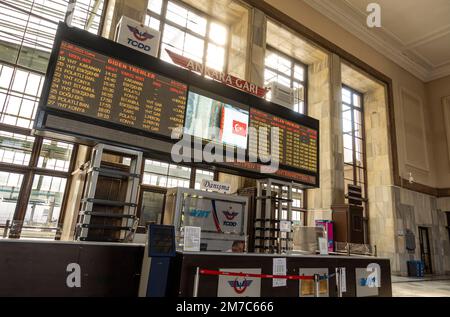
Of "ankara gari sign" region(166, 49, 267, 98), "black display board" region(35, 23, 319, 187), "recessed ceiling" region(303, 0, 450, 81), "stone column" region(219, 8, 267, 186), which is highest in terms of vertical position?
"recessed ceiling" region(303, 0, 450, 81)

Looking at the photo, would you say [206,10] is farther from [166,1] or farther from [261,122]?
[261,122]

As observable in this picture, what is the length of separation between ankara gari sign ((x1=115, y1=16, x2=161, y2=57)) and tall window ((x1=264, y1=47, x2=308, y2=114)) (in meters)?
5.82

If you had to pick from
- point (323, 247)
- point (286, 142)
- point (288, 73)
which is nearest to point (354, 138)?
point (288, 73)

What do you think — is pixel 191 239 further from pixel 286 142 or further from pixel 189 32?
pixel 189 32

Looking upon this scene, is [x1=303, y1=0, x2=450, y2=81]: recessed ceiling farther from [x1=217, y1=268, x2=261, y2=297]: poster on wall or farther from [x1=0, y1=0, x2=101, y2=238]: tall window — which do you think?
[x1=217, y1=268, x2=261, y2=297]: poster on wall

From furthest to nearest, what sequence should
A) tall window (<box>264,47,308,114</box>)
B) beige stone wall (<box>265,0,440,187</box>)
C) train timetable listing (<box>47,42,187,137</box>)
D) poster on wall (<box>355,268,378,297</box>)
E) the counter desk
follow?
tall window (<box>264,47,308,114</box>) < beige stone wall (<box>265,0,440,187</box>) < poster on wall (<box>355,268,378,297</box>) < train timetable listing (<box>47,42,187,137</box>) < the counter desk

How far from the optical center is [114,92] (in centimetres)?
391

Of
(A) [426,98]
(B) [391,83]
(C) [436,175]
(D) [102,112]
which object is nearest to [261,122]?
(D) [102,112]

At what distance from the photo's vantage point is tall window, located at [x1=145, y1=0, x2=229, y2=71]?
775cm

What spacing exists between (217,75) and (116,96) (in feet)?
6.20

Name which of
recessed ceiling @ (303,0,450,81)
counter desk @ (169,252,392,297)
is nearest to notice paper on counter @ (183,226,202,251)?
counter desk @ (169,252,392,297)

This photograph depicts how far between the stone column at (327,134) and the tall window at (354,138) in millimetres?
1619

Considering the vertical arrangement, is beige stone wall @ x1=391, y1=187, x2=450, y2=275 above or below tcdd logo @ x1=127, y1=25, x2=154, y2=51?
below

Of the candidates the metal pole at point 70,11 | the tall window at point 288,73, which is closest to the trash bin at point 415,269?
the tall window at point 288,73
